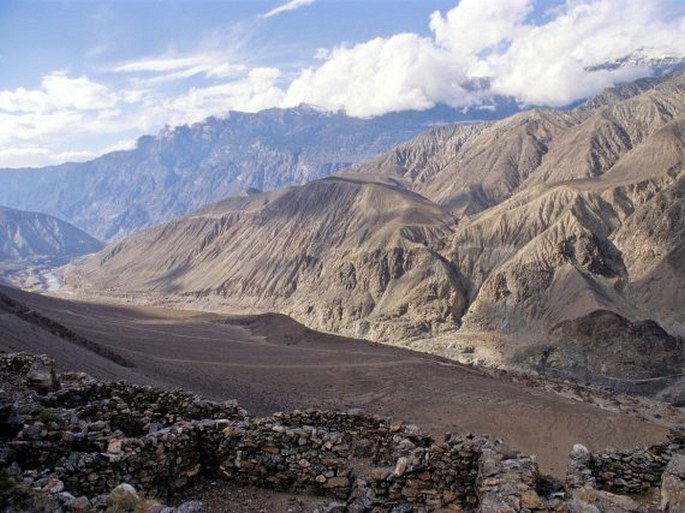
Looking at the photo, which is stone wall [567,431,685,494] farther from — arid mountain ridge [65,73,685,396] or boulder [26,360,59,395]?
arid mountain ridge [65,73,685,396]

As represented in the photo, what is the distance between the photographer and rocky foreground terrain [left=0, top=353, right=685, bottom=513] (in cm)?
809

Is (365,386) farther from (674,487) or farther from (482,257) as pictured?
(482,257)

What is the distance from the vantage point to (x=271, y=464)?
9719 millimetres

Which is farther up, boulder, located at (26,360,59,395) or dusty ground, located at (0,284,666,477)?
boulder, located at (26,360,59,395)

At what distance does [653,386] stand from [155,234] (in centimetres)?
16219

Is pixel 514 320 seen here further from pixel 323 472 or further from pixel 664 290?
pixel 323 472

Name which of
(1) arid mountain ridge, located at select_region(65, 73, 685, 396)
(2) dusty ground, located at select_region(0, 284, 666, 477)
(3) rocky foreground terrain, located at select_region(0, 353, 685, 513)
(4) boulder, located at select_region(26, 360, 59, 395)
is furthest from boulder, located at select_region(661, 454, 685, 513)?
(1) arid mountain ridge, located at select_region(65, 73, 685, 396)

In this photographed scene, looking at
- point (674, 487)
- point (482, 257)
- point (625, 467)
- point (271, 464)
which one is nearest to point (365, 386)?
point (625, 467)

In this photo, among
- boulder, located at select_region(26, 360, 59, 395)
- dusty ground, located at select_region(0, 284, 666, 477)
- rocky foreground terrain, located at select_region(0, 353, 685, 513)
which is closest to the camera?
rocky foreground terrain, located at select_region(0, 353, 685, 513)

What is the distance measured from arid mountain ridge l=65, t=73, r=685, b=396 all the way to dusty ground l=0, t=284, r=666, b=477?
2220 centimetres

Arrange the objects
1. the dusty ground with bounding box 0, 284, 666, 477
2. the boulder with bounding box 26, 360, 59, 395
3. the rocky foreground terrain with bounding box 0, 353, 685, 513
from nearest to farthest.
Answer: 1. the rocky foreground terrain with bounding box 0, 353, 685, 513
2. the boulder with bounding box 26, 360, 59, 395
3. the dusty ground with bounding box 0, 284, 666, 477

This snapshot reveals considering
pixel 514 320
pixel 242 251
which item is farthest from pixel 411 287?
pixel 242 251

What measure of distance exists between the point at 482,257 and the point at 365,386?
170 ft

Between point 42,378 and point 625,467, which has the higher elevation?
point 42,378
